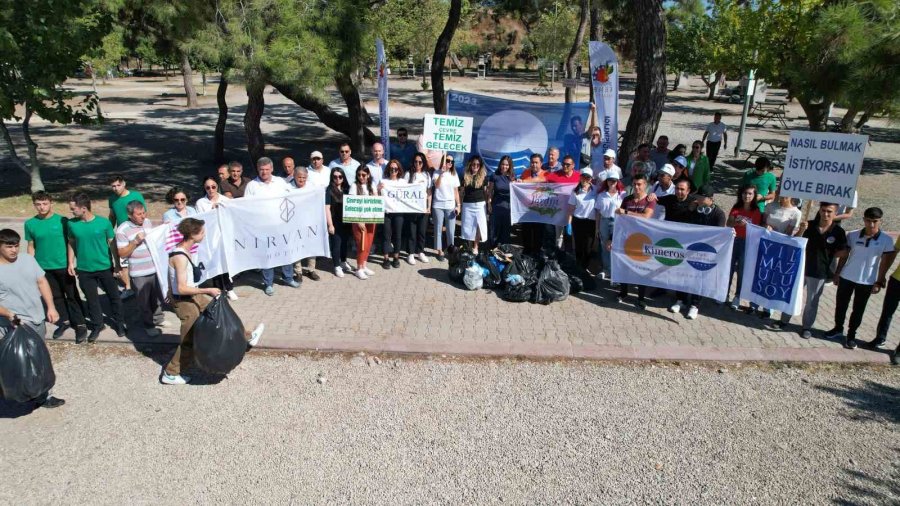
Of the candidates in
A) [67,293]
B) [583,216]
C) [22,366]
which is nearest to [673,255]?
[583,216]

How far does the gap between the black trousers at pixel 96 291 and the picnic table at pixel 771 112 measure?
28456 millimetres

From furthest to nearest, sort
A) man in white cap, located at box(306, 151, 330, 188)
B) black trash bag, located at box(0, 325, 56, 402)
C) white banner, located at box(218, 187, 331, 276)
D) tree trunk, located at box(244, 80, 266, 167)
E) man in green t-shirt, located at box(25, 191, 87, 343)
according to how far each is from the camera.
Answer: tree trunk, located at box(244, 80, 266, 167) → man in white cap, located at box(306, 151, 330, 188) → white banner, located at box(218, 187, 331, 276) → man in green t-shirt, located at box(25, 191, 87, 343) → black trash bag, located at box(0, 325, 56, 402)

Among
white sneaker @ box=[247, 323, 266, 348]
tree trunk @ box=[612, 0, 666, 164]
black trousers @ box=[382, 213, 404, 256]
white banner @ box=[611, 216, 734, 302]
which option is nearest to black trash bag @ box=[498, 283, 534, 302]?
white banner @ box=[611, 216, 734, 302]

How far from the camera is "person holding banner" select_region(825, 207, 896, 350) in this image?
6.25 meters

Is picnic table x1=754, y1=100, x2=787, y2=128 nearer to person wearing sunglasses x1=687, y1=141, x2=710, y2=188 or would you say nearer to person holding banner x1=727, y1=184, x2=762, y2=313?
person wearing sunglasses x1=687, y1=141, x2=710, y2=188

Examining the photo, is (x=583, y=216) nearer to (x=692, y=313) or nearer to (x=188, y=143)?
(x=692, y=313)

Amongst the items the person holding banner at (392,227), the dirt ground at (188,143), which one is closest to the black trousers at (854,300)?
the person holding banner at (392,227)

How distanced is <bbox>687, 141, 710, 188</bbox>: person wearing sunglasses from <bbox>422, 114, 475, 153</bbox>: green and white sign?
376cm

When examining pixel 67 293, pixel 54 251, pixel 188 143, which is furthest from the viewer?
pixel 188 143

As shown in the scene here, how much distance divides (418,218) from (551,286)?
2.33 meters

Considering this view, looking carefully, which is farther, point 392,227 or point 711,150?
point 711,150

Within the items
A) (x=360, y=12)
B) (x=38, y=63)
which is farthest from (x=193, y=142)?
(x=360, y=12)

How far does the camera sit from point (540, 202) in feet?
28.5

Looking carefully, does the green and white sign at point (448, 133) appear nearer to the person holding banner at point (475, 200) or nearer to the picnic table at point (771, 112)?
the person holding banner at point (475, 200)
